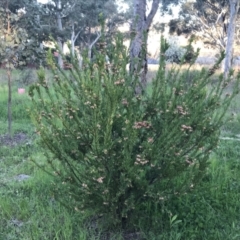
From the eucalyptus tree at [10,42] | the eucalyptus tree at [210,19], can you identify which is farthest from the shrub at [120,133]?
the eucalyptus tree at [210,19]

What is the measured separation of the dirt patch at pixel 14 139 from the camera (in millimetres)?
6747

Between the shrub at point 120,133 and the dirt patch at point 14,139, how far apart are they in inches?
155

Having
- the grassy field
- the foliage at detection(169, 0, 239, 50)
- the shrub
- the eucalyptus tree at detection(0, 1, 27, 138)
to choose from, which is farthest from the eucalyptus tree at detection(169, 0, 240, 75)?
the shrub

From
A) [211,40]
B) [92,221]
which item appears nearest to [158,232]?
[92,221]

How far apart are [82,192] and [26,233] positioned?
2.38 ft

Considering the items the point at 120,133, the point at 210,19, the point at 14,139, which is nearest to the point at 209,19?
the point at 210,19

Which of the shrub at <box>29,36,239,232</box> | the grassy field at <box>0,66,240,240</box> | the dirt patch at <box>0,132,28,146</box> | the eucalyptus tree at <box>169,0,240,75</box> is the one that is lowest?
the dirt patch at <box>0,132,28,146</box>

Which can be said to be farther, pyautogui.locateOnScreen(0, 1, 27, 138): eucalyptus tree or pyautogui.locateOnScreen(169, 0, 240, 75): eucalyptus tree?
pyautogui.locateOnScreen(169, 0, 240, 75): eucalyptus tree

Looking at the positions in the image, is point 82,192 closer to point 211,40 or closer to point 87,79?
point 87,79

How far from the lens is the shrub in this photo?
2.60m

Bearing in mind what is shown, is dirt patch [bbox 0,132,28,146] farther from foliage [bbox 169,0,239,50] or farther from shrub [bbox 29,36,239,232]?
foliage [bbox 169,0,239,50]

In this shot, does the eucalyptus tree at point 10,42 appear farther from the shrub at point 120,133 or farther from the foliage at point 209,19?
the foliage at point 209,19

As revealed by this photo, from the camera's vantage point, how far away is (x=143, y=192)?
2.85m

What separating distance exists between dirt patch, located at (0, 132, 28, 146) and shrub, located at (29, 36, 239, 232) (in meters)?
3.93
